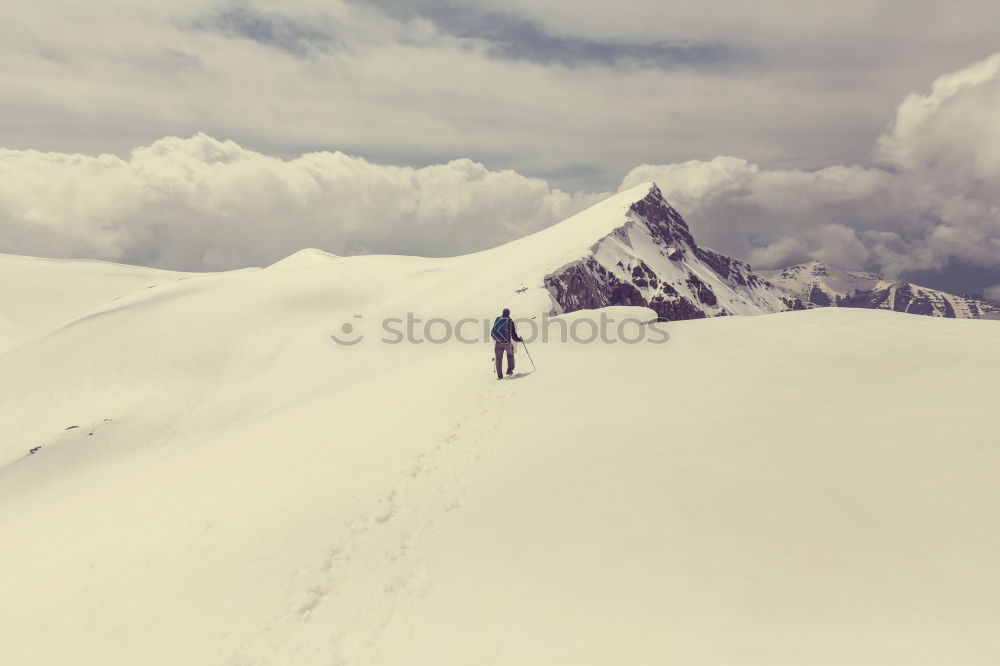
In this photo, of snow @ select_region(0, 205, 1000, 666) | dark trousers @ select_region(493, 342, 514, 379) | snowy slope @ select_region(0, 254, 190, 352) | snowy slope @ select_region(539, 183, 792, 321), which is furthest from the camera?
snowy slope @ select_region(0, 254, 190, 352)

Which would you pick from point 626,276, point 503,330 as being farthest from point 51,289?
point 503,330

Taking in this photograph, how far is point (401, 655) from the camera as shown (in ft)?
20.5

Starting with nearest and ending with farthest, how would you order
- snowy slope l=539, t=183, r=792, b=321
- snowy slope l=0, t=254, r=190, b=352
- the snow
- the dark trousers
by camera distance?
1. the snow
2. the dark trousers
3. snowy slope l=539, t=183, r=792, b=321
4. snowy slope l=0, t=254, r=190, b=352

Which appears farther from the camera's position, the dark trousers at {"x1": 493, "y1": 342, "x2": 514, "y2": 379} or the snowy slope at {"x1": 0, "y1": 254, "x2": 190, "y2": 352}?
the snowy slope at {"x1": 0, "y1": 254, "x2": 190, "y2": 352}

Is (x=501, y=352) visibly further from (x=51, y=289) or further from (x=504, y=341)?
(x=51, y=289)

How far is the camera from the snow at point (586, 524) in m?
5.94

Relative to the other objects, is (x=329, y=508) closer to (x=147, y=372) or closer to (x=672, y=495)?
(x=672, y=495)

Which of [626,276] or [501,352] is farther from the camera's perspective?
[626,276]

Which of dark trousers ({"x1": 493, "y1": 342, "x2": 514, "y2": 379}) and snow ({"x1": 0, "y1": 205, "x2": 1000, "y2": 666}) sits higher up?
dark trousers ({"x1": 493, "y1": 342, "x2": 514, "y2": 379})

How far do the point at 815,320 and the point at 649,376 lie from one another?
806 cm

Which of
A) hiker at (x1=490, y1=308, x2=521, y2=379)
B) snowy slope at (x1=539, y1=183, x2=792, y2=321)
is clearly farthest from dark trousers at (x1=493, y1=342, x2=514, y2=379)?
snowy slope at (x1=539, y1=183, x2=792, y2=321)

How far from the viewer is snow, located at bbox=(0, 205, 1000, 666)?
5941mm

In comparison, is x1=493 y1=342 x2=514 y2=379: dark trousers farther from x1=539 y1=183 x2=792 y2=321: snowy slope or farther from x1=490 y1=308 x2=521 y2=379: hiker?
x1=539 y1=183 x2=792 y2=321: snowy slope

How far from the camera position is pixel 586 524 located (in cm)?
795
